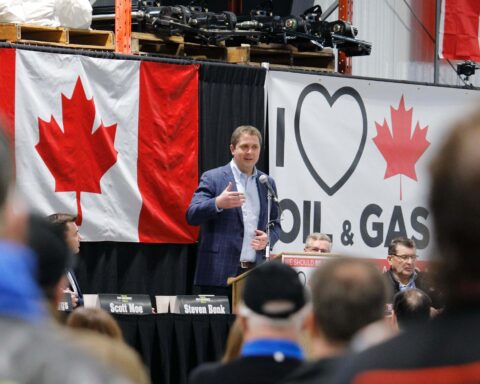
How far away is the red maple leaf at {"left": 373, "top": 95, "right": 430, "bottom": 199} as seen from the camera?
46.2 ft

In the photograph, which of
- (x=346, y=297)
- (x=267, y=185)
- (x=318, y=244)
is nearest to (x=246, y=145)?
(x=267, y=185)

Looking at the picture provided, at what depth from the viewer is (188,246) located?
12688mm

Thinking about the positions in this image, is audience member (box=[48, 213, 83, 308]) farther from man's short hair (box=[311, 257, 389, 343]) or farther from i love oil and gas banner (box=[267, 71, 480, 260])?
man's short hair (box=[311, 257, 389, 343])

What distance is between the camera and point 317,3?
51.9ft

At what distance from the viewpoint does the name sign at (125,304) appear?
9.36 meters

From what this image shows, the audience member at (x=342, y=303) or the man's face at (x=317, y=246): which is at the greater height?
the audience member at (x=342, y=303)

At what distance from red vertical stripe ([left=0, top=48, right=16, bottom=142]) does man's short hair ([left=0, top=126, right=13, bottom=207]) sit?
32.1 feet

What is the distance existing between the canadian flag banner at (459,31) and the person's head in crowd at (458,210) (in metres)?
14.3

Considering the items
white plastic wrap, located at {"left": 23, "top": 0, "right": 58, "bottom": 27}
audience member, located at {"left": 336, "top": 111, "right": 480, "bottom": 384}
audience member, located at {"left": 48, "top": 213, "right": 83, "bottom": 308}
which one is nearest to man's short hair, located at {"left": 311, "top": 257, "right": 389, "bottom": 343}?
audience member, located at {"left": 336, "top": 111, "right": 480, "bottom": 384}

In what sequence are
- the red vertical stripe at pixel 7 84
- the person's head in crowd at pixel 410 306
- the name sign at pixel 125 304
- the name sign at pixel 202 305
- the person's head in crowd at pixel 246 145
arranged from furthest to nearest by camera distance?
the red vertical stripe at pixel 7 84, the person's head in crowd at pixel 246 145, the name sign at pixel 202 305, the name sign at pixel 125 304, the person's head in crowd at pixel 410 306

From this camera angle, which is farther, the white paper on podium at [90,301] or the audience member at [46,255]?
the white paper on podium at [90,301]

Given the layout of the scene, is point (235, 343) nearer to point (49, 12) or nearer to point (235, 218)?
point (235, 218)

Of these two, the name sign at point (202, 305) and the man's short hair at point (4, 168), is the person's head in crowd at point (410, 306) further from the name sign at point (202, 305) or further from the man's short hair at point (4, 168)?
the man's short hair at point (4, 168)

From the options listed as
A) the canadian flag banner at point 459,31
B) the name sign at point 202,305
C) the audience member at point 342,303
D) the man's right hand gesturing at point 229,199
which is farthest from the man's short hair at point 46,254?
the canadian flag banner at point 459,31
